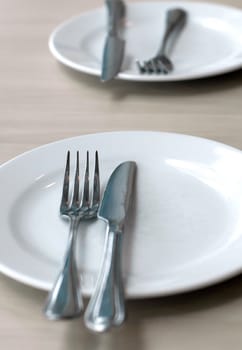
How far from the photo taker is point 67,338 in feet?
1.50

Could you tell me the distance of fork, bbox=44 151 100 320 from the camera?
1.43 feet

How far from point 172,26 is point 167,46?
6 cm

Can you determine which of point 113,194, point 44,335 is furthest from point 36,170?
point 44,335

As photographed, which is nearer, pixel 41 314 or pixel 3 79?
pixel 41 314

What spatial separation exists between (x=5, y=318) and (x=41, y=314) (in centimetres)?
2

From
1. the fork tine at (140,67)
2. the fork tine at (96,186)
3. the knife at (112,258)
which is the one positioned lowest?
the fork tine at (140,67)

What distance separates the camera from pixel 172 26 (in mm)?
974

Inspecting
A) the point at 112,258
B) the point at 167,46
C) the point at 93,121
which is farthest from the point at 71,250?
the point at 167,46

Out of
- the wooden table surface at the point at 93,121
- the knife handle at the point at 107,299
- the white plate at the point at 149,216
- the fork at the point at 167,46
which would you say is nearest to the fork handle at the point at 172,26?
the fork at the point at 167,46

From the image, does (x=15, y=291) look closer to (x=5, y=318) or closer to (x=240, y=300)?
(x=5, y=318)

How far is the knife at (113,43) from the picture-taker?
32.1 inches

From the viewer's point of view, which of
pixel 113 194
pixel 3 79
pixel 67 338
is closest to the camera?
pixel 67 338

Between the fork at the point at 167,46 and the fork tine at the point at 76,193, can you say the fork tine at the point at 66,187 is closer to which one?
the fork tine at the point at 76,193

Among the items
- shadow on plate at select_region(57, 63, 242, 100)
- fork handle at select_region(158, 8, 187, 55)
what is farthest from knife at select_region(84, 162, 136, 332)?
fork handle at select_region(158, 8, 187, 55)
